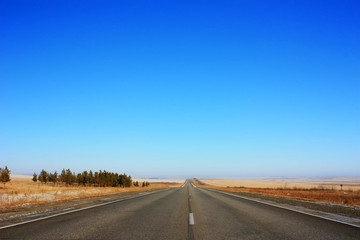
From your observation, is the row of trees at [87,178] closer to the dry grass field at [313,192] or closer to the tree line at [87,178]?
the tree line at [87,178]

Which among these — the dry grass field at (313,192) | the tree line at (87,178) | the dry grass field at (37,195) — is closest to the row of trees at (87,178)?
the tree line at (87,178)

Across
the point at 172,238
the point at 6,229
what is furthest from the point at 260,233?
the point at 6,229

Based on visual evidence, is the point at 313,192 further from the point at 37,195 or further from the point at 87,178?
the point at 87,178

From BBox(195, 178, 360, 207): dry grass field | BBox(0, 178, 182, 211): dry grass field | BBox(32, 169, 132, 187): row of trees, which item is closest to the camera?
BBox(0, 178, 182, 211): dry grass field

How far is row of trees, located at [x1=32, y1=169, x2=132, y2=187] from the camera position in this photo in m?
86.5

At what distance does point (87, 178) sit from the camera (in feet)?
282

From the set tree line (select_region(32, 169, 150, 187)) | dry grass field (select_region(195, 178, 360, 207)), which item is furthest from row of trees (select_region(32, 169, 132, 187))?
dry grass field (select_region(195, 178, 360, 207))

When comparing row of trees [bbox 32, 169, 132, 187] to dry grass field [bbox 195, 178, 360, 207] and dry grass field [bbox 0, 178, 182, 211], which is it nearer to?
dry grass field [bbox 195, 178, 360, 207]

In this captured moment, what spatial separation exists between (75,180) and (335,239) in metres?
92.9

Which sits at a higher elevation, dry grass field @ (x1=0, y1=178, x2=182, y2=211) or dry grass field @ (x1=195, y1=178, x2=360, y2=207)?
dry grass field @ (x1=0, y1=178, x2=182, y2=211)

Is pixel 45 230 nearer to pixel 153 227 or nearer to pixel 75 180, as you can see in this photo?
pixel 153 227

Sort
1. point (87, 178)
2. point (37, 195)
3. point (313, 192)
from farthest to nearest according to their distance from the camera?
point (87, 178) → point (313, 192) → point (37, 195)

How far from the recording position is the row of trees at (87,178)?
86500mm

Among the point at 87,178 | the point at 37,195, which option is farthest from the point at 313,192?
the point at 87,178
